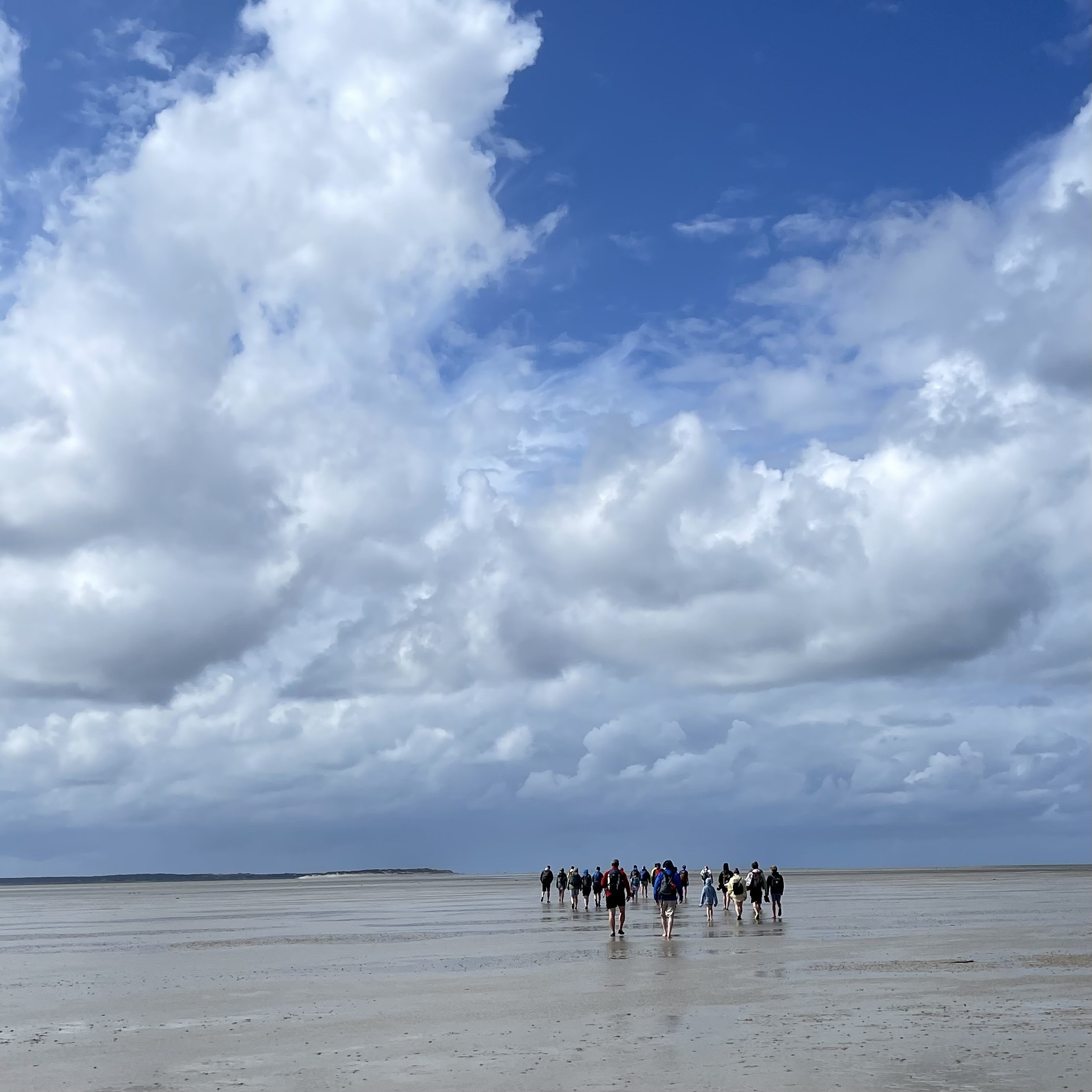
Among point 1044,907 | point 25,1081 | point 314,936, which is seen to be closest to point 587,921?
point 314,936

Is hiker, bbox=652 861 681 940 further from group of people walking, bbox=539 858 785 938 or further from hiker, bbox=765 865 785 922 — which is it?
hiker, bbox=765 865 785 922

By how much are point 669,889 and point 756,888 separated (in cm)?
1062

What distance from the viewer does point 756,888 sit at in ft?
146

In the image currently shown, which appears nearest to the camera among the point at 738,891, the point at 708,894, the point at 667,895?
the point at 667,895

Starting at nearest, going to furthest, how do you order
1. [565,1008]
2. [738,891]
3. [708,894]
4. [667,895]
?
[565,1008] < [667,895] < [738,891] < [708,894]

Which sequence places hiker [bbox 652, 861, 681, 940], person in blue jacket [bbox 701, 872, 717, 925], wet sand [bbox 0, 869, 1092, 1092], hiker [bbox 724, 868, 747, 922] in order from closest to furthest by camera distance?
wet sand [bbox 0, 869, 1092, 1092] < hiker [bbox 652, 861, 681, 940] < hiker [bbox 724, 868, 747, 922] < person in blue jacket [bbox 701, 872, 717, 925]

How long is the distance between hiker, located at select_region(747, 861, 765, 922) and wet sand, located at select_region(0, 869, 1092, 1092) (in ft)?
4.60

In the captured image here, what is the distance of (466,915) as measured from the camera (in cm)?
5894

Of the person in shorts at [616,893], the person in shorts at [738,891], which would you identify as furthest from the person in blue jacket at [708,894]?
the person in shorts at [616,893]

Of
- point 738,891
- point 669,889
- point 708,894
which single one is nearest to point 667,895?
point 669,889

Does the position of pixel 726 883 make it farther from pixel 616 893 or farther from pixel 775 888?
pixel 616 893

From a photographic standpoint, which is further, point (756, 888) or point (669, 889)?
point (756, 888)

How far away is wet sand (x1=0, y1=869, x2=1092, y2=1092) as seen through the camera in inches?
616

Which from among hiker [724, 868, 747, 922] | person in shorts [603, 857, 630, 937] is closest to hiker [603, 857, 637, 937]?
person in shorts [603, 857, 630, 937]
